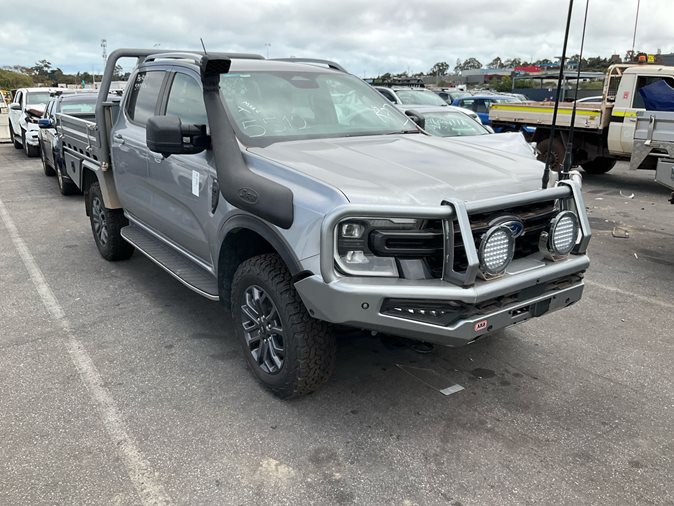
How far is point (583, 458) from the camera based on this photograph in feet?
9.87

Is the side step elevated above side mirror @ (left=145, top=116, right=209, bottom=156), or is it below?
below

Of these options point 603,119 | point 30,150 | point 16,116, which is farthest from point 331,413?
point 16,116

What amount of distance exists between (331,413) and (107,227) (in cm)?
370

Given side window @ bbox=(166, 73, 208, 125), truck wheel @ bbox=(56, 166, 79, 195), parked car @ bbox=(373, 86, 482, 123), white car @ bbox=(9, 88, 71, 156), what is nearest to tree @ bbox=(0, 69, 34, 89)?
white car @ bbox=(9, 88, 71, 156)

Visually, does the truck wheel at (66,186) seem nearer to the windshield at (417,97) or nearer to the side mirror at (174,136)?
the side mirror at (174,136)

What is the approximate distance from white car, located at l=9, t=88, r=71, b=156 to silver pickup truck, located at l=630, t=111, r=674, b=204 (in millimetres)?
13380

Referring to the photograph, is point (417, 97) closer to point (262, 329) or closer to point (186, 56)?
point (186, 56)

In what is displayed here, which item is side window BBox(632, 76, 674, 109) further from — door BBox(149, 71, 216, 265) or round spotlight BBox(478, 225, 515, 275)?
round spotlight BBox(478, 225, 515, 275)

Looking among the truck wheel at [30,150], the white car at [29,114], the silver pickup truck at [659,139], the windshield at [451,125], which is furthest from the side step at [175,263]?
the truck wheel at [30,150]

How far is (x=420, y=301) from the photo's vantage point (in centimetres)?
281

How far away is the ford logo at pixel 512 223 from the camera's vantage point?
296 centimetres

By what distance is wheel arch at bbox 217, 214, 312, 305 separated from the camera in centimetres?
306

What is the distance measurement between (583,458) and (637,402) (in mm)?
799

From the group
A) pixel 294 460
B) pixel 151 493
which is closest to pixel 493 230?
pixel 294 460
